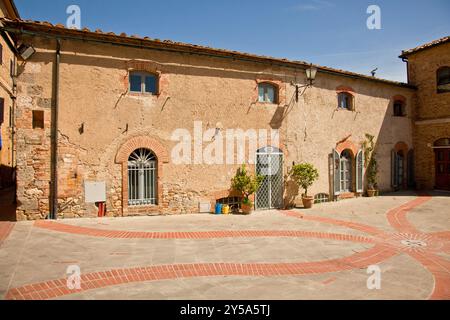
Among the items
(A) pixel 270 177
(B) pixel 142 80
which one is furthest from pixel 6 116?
(A) pixel 270 177

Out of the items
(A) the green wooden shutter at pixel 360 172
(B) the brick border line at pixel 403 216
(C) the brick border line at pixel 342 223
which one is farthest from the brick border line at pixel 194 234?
(A) the green wooden shutter at pixel 360 172

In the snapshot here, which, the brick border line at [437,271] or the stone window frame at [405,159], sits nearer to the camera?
the brick border line at [437,271]

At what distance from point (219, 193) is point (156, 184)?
2.39 meters

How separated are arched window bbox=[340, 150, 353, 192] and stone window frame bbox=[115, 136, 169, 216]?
8.76 m

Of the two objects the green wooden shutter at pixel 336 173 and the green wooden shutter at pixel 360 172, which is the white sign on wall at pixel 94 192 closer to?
the green wooden shutter at pixel 336 173

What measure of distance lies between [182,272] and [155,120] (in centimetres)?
594

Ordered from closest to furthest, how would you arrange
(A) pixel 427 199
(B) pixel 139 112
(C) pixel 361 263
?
(C) pixel 361 263 → (B) pixel 139 112 → (A) pixel 427 199

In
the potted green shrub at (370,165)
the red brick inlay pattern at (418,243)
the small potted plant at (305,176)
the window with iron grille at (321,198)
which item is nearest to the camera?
the red brick inlay pattern at (418,243)

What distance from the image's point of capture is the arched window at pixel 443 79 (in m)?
15.2

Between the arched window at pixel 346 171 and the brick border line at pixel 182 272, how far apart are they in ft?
26.2

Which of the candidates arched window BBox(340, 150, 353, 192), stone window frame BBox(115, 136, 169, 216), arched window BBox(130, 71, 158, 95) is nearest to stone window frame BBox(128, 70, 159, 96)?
arched window BBox(130, 71, 158, 95)

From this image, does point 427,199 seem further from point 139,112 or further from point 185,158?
point 139,112

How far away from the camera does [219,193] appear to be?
10625 millimetres
